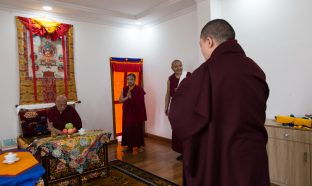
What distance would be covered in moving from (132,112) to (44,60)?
1.73 m

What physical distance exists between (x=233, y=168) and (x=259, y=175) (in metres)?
0.15

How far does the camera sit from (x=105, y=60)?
4.61 meters

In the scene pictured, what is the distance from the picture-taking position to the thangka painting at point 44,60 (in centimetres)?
369

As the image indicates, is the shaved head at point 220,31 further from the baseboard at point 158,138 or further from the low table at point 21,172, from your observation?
the baseboard at point 158,138

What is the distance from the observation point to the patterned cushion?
341 cm

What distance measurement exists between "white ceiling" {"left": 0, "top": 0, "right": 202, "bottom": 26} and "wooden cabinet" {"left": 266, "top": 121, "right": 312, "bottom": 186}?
238 cm

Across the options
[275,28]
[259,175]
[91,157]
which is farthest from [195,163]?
[275,28]

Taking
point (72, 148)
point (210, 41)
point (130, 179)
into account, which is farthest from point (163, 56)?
point (210, 41)

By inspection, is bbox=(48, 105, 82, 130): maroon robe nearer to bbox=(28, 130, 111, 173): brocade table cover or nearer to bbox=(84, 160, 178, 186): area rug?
bbox=(28, 130, 111, 173): brocade table cover

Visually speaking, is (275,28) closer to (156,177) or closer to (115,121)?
(156,177)

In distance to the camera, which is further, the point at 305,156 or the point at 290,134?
the point at 290,134

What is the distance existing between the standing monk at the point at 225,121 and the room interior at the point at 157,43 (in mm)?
1483

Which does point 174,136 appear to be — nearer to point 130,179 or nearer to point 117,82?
point 130,179

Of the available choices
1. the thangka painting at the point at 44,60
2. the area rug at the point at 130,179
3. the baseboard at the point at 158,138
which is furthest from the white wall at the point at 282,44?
the thangka painting at the point at 44,60
